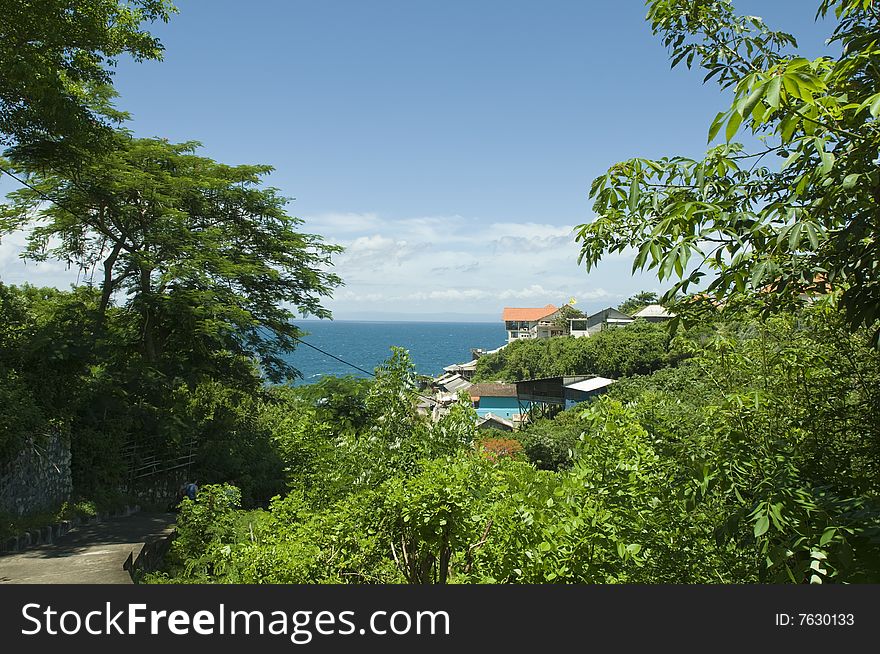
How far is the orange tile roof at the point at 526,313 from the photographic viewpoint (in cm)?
10775

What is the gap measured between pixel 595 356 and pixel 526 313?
5946cm

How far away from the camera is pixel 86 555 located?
8.88m

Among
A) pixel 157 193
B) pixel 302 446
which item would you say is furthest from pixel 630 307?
pixel 302 446

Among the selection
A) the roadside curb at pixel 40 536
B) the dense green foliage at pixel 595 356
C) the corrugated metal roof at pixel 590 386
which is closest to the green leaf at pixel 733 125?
the roadside curb at pixel 40 536

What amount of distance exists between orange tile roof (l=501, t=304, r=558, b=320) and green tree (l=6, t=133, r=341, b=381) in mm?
91368

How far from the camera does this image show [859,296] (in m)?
2.53

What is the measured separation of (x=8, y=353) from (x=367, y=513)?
9.89 metres

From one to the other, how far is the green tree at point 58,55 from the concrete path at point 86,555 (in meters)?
7.11

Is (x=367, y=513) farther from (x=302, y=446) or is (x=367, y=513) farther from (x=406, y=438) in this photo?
(x=302, y=446)

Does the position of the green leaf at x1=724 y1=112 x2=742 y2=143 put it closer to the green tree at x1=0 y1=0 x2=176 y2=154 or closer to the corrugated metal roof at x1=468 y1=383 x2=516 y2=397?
the green tree at x1=0 y1=0 x2=176 y2=154

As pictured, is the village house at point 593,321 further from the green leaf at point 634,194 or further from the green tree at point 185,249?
the green leaf at point 634,194

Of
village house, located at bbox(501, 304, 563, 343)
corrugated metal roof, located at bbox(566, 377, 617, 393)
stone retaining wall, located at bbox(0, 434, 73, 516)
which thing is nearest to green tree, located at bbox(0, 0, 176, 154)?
stone retaining wall, located at bbox(0, 434, 73, 516)

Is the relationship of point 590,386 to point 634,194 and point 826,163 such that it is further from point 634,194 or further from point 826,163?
point 826,163

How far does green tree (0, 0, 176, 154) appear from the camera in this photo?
31.8ft
